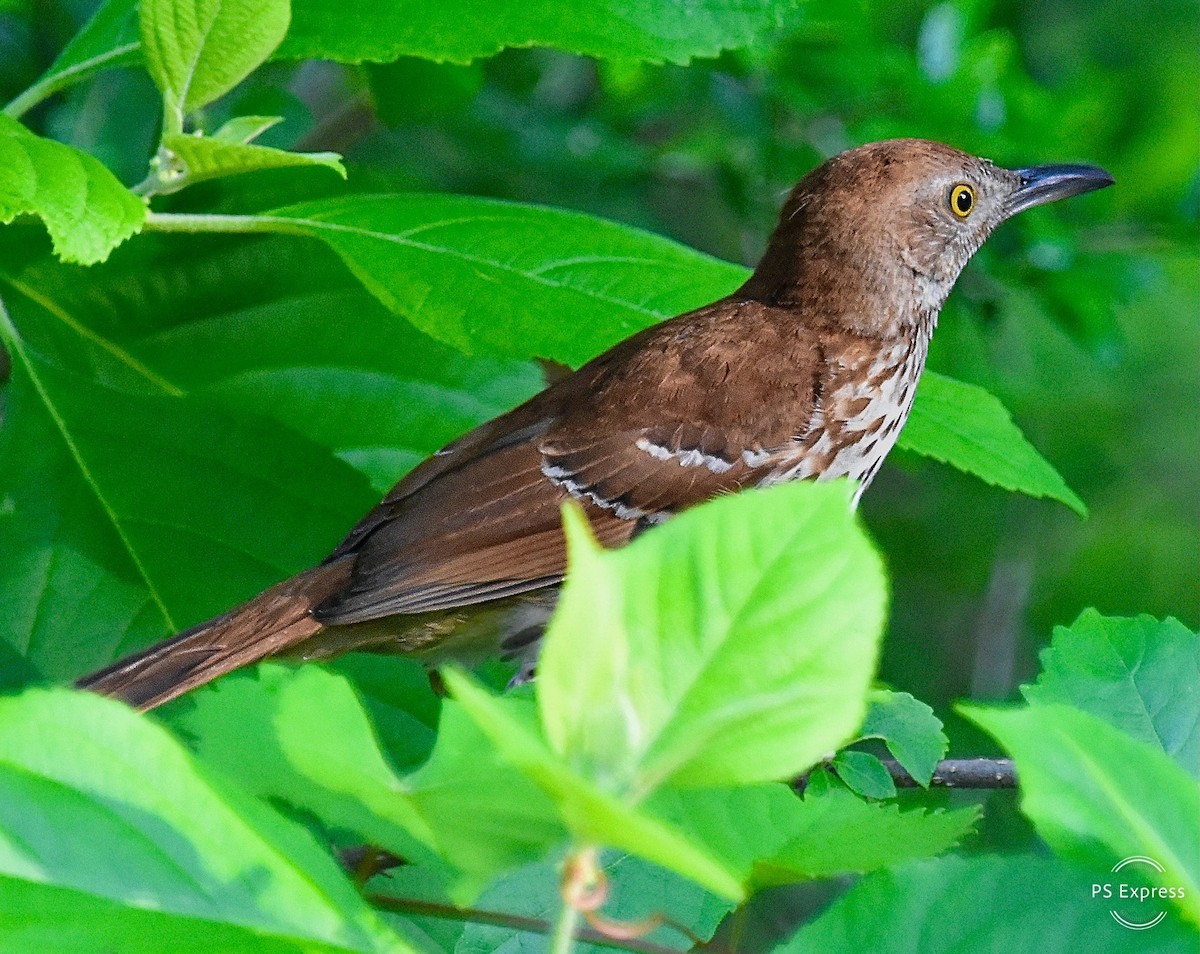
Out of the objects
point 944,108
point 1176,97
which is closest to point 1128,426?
point 1176,97

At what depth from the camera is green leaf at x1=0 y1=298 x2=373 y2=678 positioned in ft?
7.66

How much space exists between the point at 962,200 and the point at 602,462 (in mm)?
1191

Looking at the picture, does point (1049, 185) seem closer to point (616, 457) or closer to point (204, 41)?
point (616, 457)

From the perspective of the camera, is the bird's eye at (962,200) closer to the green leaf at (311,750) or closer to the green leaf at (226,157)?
the green leaf at (226,157)

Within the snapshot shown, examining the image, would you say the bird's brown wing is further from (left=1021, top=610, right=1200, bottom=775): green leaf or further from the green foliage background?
(left=1021, top=610, right=1200, bottom=775): green leaf

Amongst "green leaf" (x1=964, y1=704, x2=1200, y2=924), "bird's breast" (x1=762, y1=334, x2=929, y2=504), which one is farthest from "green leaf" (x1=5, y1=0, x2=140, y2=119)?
"green leaf" (x1=964, y1=704, x2=1200, y2=924)

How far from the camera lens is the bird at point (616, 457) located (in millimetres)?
2930

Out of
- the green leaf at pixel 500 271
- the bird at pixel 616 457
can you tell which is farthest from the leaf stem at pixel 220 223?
the bird at pixel 616 457

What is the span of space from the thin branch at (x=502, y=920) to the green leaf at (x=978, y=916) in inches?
3.8

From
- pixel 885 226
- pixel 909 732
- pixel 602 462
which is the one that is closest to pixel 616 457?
pixel 602 462

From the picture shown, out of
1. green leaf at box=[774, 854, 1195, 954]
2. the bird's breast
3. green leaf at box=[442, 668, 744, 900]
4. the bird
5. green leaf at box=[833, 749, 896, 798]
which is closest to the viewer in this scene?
green leaf at box=[442, 668, 744, 900]

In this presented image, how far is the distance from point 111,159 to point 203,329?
1.88 feet

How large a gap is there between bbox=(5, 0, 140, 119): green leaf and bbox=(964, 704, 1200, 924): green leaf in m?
1.93

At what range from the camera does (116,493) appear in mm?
2365
